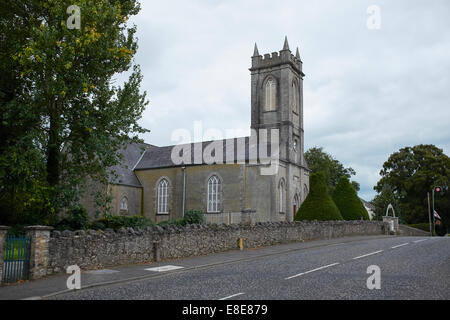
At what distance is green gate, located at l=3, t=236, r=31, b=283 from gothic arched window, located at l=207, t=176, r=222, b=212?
2610cm

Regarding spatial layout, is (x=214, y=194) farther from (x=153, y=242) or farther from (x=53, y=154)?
(x=153, y=242)

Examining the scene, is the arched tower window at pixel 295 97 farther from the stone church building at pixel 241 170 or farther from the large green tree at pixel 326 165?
the large green tree at pixel 326 165

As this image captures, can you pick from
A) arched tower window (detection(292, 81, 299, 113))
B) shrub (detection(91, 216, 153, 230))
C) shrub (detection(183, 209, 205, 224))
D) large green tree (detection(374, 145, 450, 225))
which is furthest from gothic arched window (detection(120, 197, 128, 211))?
large green tree (detection(374, 145, 450, 225))

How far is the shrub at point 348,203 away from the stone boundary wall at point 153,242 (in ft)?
38.8

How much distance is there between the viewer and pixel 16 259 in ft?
40.7

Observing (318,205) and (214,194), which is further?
(214,194)

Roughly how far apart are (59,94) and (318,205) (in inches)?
853

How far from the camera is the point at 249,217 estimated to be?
24.1 metres

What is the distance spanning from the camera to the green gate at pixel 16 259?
12180 millimetres

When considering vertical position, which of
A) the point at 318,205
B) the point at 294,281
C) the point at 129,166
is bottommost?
the point at 294,281

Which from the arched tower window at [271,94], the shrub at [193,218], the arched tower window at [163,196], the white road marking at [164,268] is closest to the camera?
the white road marking at [164,268]

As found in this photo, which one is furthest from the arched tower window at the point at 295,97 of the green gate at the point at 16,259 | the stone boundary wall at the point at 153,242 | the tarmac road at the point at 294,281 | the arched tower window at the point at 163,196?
the green gate at the point at 16,259

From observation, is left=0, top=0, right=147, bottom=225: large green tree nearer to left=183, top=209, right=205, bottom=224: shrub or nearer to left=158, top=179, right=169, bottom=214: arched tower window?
left=183, top=209, right=205, bottom=224: shrub

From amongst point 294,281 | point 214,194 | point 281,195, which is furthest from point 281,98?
point 294,281
